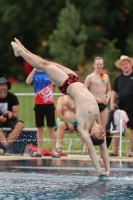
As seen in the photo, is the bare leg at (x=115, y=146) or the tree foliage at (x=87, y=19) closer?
the bare leg at (x=115, y=146)

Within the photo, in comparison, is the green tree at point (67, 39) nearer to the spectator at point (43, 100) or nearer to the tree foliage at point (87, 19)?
the tree foliage at point (87, 19)

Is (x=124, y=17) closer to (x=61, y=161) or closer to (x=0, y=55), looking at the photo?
(x=0, y=55)

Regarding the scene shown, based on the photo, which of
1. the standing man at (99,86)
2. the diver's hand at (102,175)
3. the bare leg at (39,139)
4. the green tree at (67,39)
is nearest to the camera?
the diver's hand at (102,175)

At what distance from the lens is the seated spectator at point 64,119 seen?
1540cm

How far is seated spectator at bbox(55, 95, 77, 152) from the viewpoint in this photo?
15402 mm

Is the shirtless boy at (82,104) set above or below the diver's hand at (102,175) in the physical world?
above

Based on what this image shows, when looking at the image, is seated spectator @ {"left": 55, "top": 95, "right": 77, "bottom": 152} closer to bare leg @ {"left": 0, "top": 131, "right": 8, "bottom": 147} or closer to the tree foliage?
bare leg @ {"left": 0, "top": 131, "right": 8, "bottom": 147}

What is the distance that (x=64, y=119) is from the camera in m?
15.6

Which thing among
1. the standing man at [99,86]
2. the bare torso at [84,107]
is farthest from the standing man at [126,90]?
the bare torso at [84,107]

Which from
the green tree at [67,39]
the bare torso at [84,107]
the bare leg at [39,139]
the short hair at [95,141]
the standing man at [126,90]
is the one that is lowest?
the short hair at [95,141]

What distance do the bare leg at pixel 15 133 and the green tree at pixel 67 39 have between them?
2181 centimetres

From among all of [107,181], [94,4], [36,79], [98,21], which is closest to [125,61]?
[36,79]

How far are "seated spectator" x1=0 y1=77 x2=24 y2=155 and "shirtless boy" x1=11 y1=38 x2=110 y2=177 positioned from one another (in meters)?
3.05

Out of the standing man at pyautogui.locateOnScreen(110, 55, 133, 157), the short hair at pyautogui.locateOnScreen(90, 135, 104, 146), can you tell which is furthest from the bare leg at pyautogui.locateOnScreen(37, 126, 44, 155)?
the short hair at pyautogui.locateOnScreen(90, 135, 104, 146)
